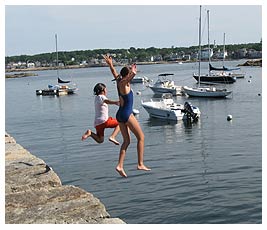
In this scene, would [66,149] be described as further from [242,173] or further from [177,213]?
[177,213]

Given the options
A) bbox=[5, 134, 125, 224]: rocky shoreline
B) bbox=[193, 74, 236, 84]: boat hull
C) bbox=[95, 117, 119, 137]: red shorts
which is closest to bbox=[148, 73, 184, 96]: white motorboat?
bbox=[193, 74, 236, 84]: boat hull

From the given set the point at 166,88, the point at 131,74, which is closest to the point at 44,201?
the point at 131,74

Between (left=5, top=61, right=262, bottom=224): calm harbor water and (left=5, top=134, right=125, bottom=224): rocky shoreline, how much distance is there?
6.94ft

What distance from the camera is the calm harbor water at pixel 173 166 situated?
13766mm

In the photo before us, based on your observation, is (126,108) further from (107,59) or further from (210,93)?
(210,93)

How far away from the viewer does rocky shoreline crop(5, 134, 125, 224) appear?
19.1 ft

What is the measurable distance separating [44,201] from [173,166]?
13516 mm

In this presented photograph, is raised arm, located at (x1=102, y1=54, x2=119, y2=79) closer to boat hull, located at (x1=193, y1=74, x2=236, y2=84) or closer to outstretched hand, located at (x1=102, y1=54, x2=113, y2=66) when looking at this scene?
outstretched hand, located at (x1=102, y1=54, x2=113, y2=66)

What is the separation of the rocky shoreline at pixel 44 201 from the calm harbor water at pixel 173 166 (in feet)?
6.94

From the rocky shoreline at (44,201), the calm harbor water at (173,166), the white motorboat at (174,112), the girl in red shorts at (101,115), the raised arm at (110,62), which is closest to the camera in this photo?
the raised arm at (110,62)

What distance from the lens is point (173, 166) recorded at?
1953 cm

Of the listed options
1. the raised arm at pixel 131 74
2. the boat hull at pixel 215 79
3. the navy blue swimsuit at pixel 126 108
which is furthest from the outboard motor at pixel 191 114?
the boat hull at pixel 215 79

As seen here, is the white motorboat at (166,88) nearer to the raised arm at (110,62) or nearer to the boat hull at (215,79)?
the boat hull at (215,79)

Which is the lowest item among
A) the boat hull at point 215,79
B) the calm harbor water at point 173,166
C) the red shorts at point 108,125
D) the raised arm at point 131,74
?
the calm harbor water at point 173,166
